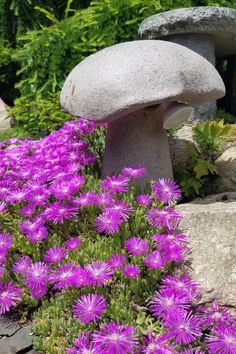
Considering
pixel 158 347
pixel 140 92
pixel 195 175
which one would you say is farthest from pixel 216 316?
pixel 195 175

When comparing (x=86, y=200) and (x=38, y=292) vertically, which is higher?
(x=86, y=200)

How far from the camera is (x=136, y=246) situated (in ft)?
8.31

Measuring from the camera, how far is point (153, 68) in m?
3.04

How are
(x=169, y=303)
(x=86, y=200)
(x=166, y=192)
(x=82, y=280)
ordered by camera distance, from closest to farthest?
(x=169, y=303) < (x=82, y=280) < (x=86, y=200) < (x=166, y=192)

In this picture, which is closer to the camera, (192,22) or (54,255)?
(54,255)

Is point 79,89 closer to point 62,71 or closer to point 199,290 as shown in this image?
point 199,290

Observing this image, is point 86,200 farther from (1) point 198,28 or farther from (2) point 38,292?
(1) point 198,28

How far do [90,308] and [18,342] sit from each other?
56cm

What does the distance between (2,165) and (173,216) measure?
5.90 feet

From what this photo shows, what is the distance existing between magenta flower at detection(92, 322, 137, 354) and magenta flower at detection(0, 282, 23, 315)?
578mm

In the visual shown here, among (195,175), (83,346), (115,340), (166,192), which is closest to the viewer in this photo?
(115,340)

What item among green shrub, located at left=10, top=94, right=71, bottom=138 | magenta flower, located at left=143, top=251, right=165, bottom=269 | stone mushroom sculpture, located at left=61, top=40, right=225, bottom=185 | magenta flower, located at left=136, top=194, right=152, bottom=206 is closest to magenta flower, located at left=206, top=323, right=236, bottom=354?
magenta flower, located at left=143, top=251, right=165, bottom=269

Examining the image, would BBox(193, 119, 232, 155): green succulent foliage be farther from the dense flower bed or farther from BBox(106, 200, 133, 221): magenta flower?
BBox(106, 200, 133, 221): magenta flower

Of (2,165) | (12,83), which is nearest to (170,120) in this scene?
(2,165)
